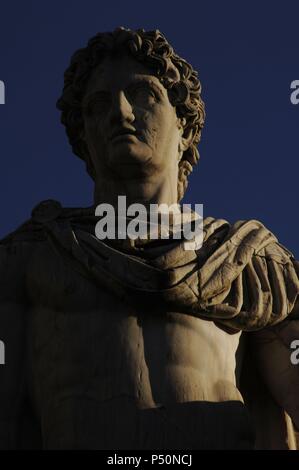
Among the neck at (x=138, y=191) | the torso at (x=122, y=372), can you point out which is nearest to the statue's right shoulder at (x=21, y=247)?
the torso at (x=122, y=372)

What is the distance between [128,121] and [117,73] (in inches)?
23.6

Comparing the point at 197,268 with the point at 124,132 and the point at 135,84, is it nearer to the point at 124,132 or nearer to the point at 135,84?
the point at 124,132

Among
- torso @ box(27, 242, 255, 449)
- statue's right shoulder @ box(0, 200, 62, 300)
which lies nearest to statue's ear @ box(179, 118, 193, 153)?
statue's right shoulder @ box(0, 200, 62, 300)

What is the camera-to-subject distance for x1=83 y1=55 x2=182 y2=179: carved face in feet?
52.7

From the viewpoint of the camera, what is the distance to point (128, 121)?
52.6ft

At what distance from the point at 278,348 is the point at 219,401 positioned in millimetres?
1167

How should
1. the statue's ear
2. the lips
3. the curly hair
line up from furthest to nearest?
the statue's ear, the curly hair, the lips

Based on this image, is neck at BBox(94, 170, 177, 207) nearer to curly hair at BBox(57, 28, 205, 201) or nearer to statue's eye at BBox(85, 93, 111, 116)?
curly hair at BBox(57, 28, 205, 201)

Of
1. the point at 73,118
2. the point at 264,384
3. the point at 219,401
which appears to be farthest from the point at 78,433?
the point at 73,118

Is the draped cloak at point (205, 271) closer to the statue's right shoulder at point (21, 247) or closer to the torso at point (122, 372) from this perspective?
the statue's right shoulder at point (21, 247)

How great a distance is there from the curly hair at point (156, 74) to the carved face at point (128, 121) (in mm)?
96

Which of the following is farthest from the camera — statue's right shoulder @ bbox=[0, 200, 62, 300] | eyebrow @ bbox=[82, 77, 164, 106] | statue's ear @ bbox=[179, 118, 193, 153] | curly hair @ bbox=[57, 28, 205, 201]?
statue's ear @ bbox=[179, 118, 193, 153]

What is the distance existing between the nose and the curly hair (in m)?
0.53

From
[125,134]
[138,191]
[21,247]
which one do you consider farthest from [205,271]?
[21,247]
